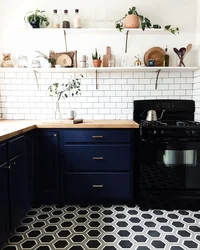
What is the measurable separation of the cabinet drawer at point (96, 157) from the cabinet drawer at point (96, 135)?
0.06 m

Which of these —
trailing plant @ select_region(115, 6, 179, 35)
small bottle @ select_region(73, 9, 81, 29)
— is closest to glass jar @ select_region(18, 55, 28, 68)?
small bottle @ select_region(73, 9, 81, 29)

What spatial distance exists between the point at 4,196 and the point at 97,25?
7.22 ft

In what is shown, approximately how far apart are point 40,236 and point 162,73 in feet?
7.31

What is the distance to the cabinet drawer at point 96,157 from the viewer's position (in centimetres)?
252

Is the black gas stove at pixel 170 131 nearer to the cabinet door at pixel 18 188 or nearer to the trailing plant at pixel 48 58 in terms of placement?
the cabinet door at pixel 18 188

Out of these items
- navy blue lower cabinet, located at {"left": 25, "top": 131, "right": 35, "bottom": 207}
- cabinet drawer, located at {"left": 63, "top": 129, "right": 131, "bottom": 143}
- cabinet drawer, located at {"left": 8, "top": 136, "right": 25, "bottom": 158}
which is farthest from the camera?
cabinet drawer, located at {"left": 63, "top": 129, "right": 131, "bottom": 143}

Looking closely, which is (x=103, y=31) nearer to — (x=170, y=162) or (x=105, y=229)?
(x=170, y=162)

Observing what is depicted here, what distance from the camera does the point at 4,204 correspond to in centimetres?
180

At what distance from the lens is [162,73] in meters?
3.01

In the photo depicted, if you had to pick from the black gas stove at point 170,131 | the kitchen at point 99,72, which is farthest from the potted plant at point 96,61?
the black gas stove at point 170,131

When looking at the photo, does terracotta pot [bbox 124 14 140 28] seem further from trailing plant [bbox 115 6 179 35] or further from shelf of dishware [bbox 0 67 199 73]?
shelf of dishware [bbox 0 67 199 73]

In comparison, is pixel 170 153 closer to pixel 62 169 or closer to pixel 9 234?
pixel 62 169

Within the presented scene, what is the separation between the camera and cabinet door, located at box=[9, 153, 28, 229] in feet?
6.38

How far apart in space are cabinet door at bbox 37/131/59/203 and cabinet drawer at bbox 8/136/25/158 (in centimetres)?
35
